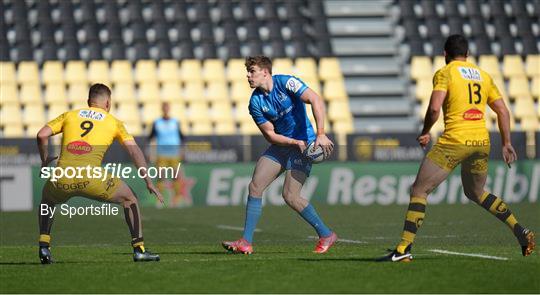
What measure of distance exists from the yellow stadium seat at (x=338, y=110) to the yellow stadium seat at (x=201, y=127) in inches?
117

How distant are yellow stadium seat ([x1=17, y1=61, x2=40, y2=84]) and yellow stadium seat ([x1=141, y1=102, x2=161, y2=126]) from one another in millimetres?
2687

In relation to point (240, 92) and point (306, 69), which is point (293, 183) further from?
point (306, 69)

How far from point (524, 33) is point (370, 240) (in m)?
18.3

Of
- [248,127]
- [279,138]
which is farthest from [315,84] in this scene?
[279,138]

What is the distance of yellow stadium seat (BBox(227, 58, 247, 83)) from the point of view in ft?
96.3

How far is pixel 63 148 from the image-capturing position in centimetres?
1105

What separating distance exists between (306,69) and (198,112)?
3059mm

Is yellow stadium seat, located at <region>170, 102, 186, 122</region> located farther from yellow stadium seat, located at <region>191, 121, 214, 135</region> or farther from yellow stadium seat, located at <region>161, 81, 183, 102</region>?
yellow stadium seat, located at <region>191, 121, 214, 135</region>

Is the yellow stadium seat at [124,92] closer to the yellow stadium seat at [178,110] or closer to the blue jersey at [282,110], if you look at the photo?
the yellow stadium seat at [178,110]

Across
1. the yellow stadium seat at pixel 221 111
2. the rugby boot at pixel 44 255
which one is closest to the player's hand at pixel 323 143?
the rugby boot at pixel 44 255

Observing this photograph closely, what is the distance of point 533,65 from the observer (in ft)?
102

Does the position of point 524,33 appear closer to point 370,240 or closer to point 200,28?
point 200,28

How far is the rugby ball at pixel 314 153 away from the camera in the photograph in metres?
11.8

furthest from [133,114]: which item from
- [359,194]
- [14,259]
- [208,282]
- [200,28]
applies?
[208,282]
